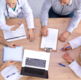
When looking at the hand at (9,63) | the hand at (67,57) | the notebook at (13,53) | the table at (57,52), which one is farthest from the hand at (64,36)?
the hand at (9,63)

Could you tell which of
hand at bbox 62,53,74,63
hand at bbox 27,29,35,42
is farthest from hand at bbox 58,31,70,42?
hand at bbox 27,29,35,42

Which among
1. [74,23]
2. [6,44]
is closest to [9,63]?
[6,44]

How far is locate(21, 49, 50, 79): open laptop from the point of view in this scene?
2.72 ft

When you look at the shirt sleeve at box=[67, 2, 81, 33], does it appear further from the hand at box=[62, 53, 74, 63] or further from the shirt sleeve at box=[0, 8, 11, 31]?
the shirt sleeve at box=[0, 8, 11, 31]

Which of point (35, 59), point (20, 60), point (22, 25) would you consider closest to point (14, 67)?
point (20, 60)

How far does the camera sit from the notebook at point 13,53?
2.85 feet

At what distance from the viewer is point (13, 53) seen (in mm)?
879

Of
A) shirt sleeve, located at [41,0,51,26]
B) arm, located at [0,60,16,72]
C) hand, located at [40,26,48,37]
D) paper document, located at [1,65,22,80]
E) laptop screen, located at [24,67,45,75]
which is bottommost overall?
paper document, located at [1,65,22,80]

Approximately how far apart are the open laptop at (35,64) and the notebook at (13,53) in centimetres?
5

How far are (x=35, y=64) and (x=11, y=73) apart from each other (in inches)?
9.3

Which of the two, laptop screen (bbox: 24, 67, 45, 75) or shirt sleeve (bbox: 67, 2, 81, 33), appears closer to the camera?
laptop screen (bbox: 24, 67, 45, 75)

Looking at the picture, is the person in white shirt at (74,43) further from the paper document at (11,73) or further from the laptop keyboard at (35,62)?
the paper document at (11,73)

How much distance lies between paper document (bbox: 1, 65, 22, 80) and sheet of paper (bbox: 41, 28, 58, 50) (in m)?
0.34

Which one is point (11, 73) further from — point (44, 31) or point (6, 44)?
point (44, 31)
